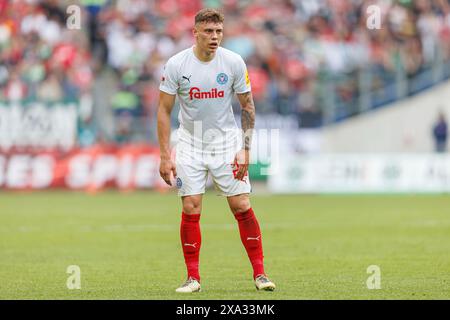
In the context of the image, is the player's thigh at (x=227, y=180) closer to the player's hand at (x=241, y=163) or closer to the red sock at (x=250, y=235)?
the player's hand at (x=241, y=163)

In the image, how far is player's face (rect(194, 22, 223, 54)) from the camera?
9984 millimetres

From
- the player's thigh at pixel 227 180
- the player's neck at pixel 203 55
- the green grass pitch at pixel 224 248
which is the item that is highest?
the player's neck at pixel 203 55

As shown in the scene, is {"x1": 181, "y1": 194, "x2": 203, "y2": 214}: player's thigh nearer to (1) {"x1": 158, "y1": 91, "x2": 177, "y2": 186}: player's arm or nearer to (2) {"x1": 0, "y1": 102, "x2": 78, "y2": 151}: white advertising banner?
(1) {"x1": 158, "y1": 91, "x2": 177, "y2": 186}: player's arm

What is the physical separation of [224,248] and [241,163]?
191 inches

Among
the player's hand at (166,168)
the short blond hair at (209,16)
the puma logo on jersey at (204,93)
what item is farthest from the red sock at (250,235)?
the short blond hair at (209,16)

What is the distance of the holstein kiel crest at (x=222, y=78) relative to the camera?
403 inches

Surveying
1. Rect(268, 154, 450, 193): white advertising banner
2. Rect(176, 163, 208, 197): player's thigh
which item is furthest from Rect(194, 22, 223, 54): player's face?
Rect(268, 154, 450, 193): white advertising banner

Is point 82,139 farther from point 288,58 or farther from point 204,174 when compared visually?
point 204,174

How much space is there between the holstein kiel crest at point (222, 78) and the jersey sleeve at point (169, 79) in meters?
0.39

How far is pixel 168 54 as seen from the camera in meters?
30.1

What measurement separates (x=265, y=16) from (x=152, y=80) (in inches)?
168

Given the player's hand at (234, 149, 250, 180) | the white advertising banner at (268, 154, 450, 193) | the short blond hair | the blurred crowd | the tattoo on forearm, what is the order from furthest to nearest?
the blurred crowd, the white advertising banner at (268, 154, 450, 193), the tattoo on forearm, the player's hand at (234, 149, 250, 180), the short blond hair

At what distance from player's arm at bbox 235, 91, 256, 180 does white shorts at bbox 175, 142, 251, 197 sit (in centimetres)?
9
